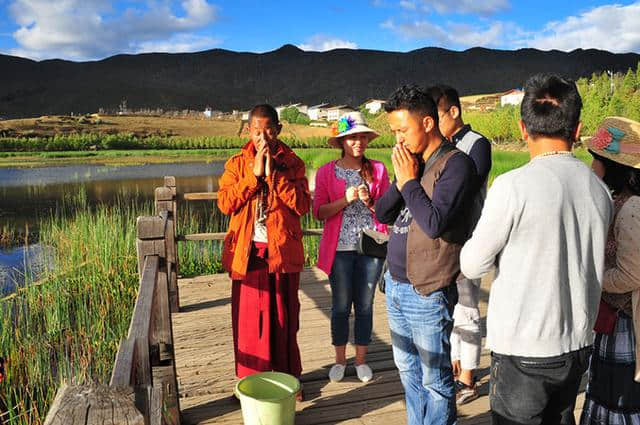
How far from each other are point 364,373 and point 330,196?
3.91 feet

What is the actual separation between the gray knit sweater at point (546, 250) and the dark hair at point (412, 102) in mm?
557

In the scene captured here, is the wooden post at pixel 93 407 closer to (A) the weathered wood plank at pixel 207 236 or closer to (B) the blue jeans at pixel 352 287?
(B) the blue jeans at pixel 352 287

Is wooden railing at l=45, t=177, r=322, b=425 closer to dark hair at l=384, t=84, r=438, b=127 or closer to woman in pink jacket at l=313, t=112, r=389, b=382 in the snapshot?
woman in pink jacket at l=313, t=112, r=389, b=382

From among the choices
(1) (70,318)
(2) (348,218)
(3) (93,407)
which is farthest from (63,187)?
(3) (93,407)

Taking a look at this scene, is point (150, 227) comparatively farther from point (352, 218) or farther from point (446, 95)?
point (446, 95)

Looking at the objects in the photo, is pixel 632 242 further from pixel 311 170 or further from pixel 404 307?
pixel 311 170

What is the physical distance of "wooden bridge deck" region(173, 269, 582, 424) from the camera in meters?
2.94

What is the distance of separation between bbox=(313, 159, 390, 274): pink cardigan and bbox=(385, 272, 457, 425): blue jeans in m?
0.85

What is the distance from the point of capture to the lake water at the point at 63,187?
15.7 meters

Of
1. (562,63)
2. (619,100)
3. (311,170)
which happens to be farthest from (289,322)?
(562,63)

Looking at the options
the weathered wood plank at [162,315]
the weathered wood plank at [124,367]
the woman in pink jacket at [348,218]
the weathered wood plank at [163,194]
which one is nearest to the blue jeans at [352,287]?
the woman in pink jacket at [348,218]

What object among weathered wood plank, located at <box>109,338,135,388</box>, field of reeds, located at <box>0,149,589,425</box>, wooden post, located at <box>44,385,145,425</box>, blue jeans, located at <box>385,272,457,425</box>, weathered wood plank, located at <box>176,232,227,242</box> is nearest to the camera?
wooden post, located at <box>44,385,145,425</box>

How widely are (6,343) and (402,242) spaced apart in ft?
13.1

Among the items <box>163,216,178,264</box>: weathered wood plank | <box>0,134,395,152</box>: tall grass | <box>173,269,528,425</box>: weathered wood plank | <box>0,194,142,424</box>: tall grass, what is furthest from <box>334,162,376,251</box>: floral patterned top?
<box>0,134,395,152</box>: tall grass
